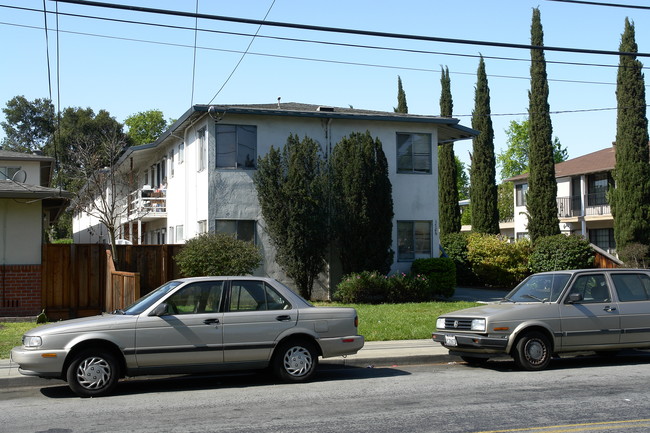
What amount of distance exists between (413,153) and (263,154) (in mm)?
5638

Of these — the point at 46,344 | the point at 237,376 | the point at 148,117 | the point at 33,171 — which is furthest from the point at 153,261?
the point at 148,117

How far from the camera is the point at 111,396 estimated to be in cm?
976

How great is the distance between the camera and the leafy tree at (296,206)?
23.4 meters

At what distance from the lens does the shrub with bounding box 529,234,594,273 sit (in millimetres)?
29375

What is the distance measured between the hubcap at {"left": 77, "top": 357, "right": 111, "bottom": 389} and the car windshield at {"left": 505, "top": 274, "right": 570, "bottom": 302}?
268 inches

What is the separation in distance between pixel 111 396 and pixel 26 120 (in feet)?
233

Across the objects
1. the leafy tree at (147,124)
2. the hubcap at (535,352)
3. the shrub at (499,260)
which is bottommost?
the hubcap at (535,352)

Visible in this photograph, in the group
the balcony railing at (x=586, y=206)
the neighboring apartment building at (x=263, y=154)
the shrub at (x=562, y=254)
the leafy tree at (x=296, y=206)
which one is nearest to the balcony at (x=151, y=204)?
the neighboring apartment building at (x=263, y=154)

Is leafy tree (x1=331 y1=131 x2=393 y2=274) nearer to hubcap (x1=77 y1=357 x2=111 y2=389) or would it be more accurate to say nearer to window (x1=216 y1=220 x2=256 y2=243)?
window (x1=216 y1=220 x2=256 y2=243)

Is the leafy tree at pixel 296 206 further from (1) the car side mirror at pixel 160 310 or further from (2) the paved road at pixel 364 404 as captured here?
(1) the car side mirror at pixel 160 310

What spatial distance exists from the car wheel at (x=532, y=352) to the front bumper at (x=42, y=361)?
6.82 m

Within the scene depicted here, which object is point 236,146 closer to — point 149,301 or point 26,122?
point 149,301

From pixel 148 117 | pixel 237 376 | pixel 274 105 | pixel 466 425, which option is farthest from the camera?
pixel 148 117

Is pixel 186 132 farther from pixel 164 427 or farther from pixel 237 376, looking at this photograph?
pixel 164 427
